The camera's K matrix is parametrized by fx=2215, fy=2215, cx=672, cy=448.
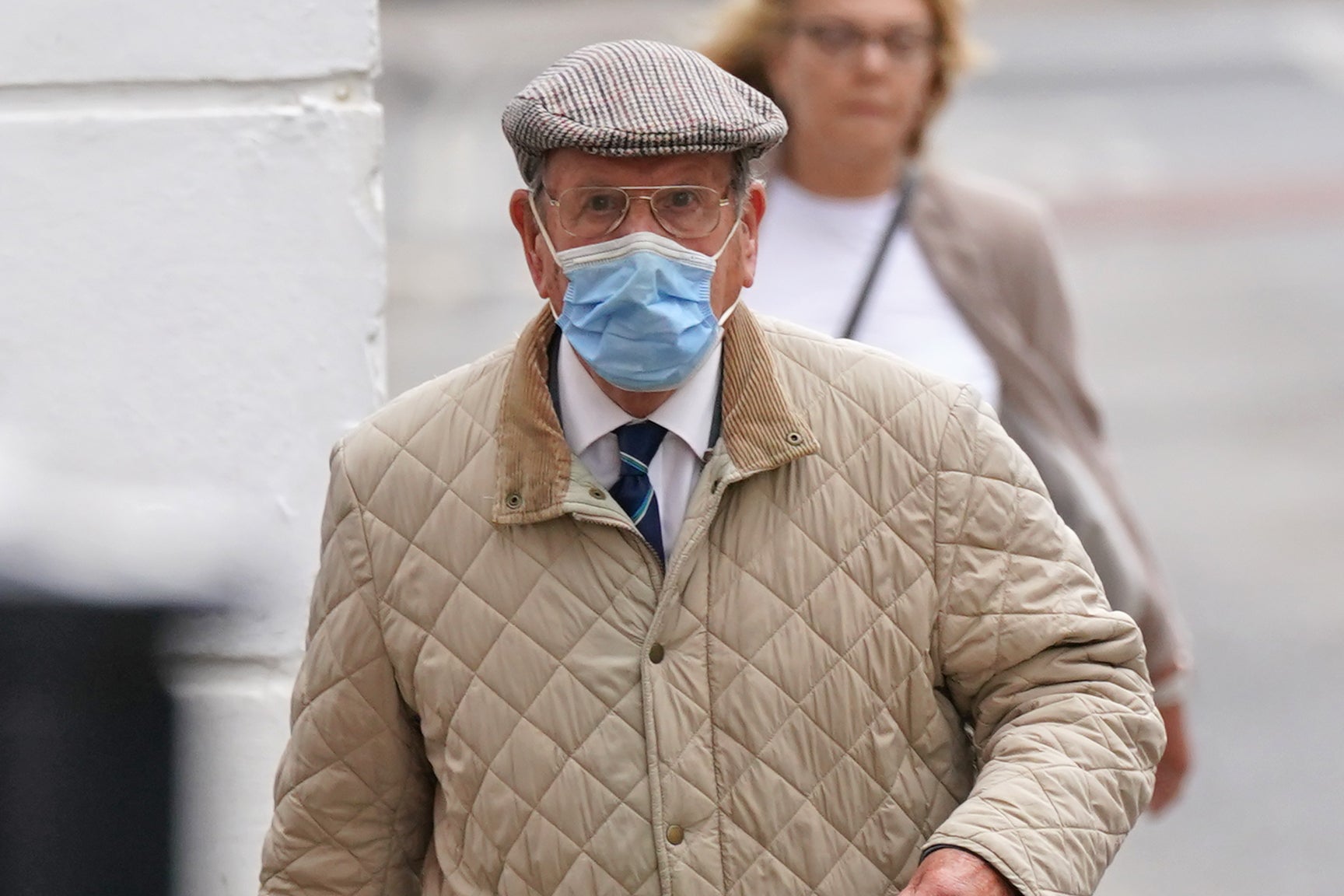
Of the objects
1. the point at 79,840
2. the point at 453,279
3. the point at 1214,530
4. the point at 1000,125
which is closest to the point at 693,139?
the point at 79,840

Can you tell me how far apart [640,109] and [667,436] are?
38 centimetres

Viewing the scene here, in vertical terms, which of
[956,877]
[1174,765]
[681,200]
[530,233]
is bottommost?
[1174,765]

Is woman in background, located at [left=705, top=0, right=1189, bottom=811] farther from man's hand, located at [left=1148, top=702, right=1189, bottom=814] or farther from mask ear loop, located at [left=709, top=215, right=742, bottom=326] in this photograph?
mask ear loop, located at [left=709, top=215, right=742, bottom=326]

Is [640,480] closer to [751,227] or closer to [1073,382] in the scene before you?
[751,227]

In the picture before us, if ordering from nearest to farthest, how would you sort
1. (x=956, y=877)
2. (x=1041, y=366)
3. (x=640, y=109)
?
(x=956, y=877) < (x=640, y=109) < (x=1041, y=366)

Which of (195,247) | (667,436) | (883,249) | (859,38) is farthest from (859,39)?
(667,436)

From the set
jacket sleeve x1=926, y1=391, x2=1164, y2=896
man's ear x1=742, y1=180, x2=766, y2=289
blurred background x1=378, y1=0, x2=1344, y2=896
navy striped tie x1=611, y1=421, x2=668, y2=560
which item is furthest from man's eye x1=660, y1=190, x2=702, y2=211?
blurred background x1=378, y1=0, x2=1344, y2=896

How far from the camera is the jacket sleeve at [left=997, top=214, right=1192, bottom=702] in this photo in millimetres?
4188

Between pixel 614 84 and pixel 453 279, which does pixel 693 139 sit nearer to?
pixel 614 84

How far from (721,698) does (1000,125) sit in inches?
736

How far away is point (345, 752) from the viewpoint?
2623 millimetres

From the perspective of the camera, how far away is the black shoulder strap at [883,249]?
4.14m

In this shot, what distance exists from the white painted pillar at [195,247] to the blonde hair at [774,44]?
899 mm

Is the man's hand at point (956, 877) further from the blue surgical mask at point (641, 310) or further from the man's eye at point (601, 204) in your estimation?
the man's eye at point (601, 204)
